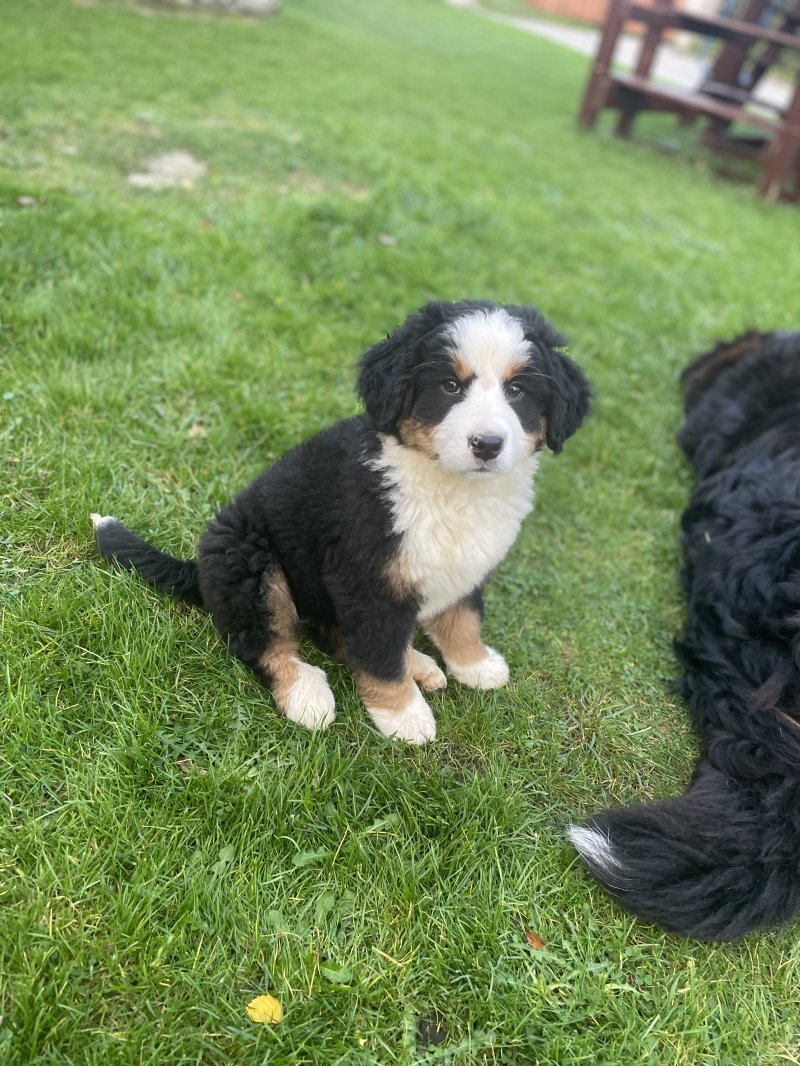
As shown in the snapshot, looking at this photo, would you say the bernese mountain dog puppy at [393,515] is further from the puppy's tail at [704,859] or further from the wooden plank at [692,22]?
the wooden plank at [692,22]

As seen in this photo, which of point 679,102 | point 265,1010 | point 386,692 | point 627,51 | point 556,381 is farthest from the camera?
point 627,51

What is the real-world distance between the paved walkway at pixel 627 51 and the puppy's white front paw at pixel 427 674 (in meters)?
20.0

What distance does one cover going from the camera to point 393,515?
7.02 feet

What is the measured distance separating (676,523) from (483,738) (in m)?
1.77

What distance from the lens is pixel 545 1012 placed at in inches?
68.6

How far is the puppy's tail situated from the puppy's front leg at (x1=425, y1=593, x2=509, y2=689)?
630mm

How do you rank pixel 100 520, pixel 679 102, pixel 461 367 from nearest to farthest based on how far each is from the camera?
pixel 461 367 < pixel 100 520 < pixel 679 102

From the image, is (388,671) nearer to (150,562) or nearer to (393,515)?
(393,515)

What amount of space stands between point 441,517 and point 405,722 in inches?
26.3

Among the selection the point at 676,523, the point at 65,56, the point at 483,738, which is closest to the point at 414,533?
the point at 483,738

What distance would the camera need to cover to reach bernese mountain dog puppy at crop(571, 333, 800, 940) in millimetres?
1904

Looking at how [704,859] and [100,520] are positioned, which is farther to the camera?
[100,520]

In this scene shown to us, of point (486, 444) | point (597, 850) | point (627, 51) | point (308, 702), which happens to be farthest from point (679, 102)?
point (627, 51)

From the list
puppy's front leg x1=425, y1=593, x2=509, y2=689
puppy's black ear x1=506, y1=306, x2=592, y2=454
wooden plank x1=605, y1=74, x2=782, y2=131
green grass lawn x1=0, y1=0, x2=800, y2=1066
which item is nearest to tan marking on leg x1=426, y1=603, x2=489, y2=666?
puppy's front leg x1=425, y1=593, x2=509, y2=689
